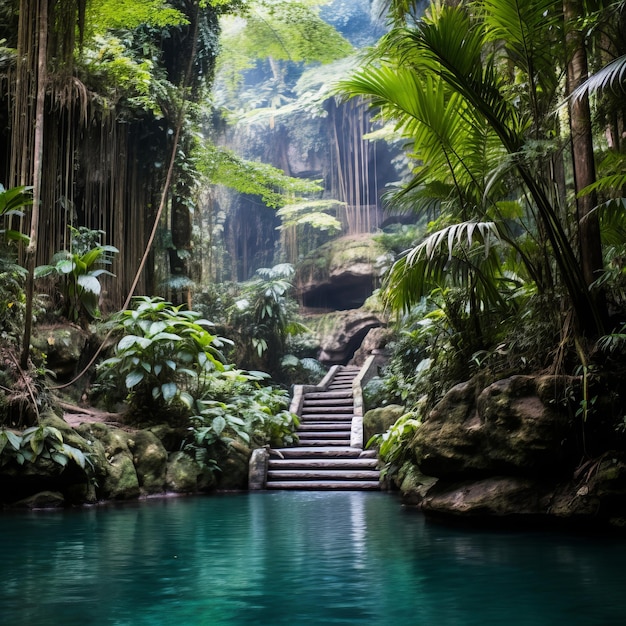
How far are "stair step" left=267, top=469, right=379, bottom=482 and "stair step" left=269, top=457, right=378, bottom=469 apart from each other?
0.21 ft

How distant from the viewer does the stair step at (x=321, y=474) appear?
27.0ft

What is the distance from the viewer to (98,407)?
31.3 feet

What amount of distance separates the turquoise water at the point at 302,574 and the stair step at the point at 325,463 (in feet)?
10.4

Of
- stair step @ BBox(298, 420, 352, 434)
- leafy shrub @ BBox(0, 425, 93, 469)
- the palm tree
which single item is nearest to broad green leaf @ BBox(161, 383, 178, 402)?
leafy shrub @ BBox(0, 425, 93, 469)

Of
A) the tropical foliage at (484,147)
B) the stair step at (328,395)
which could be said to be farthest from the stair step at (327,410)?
the tropical foliage at (484,147)

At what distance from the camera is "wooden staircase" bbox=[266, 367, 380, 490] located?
8.23m

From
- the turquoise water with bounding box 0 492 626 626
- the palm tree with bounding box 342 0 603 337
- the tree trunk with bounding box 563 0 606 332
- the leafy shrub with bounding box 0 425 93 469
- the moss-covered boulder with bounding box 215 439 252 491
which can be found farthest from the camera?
the moss-covered boulder with bounding box 215 439 252 491

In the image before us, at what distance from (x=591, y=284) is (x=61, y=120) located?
8.60 metres

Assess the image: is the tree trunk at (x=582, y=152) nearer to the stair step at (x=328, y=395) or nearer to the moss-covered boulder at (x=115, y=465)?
the moss-covered boulder at (x=115, y=465)

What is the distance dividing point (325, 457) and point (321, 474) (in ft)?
2.85

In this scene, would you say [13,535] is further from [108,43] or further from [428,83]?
[108,43]

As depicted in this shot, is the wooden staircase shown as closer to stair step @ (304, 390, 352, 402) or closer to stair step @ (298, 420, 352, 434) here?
stair step @ (298, 420, 352, 434)

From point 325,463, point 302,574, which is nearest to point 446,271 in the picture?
point 302,574

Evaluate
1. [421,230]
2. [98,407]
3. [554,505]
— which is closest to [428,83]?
[554,505]
